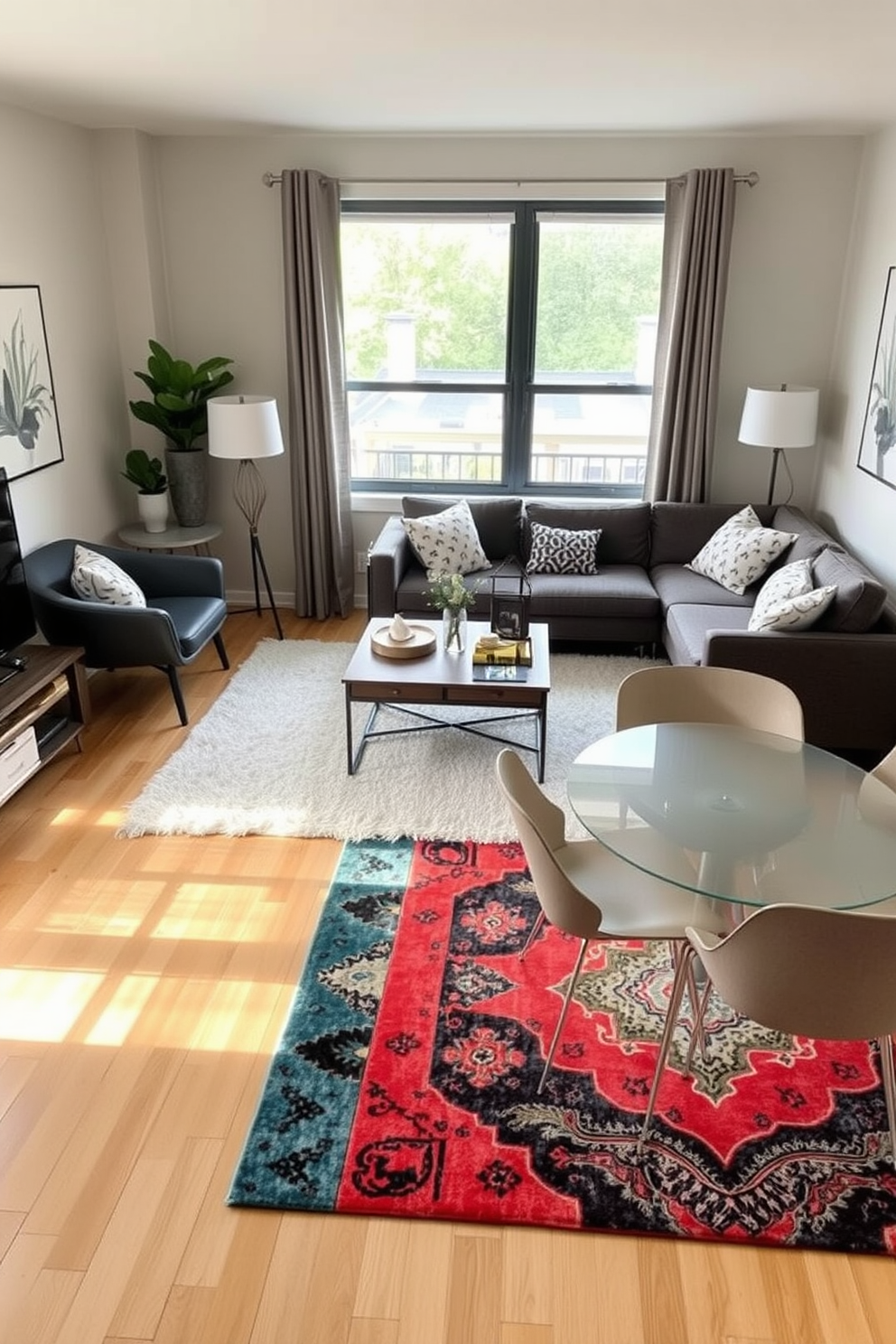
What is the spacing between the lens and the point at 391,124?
16.1ft

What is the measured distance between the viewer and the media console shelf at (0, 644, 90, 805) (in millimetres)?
3641

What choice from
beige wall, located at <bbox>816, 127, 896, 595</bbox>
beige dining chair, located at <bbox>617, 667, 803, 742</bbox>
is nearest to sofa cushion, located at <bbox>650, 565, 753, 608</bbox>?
beige wall, located at <bbox>816, 127, 896, 595</bbox>

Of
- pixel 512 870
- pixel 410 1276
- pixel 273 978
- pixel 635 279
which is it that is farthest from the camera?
pixel 635 279

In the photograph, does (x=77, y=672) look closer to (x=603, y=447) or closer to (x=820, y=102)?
(x=603, y=447)

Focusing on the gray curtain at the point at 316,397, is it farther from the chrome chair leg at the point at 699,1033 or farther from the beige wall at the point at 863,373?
the chrome chair leg at the point at 699,1033

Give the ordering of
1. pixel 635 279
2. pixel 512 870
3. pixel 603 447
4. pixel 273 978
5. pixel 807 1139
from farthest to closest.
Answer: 1. pixel 603 447
2. pixel 635 279
3. pixel 512 870
4. pixel 273 978
5. pixel 807 1139

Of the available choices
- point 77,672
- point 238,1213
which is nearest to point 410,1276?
point 238,1213

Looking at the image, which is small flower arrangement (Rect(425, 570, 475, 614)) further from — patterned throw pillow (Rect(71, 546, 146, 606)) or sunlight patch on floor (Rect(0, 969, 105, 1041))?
sunlight patch on floor (Rect(0, 969, 105, 1041))

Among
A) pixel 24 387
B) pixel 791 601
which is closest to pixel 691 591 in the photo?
pixel 791 601

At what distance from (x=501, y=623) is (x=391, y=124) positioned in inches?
107

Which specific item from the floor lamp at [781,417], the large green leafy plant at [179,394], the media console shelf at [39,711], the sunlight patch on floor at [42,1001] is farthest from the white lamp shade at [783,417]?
the sunlight patch on floor at [42,1001]

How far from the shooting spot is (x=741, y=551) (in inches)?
197

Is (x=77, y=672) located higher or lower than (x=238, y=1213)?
higher

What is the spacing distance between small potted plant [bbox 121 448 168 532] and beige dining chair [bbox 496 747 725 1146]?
358 centimetres
